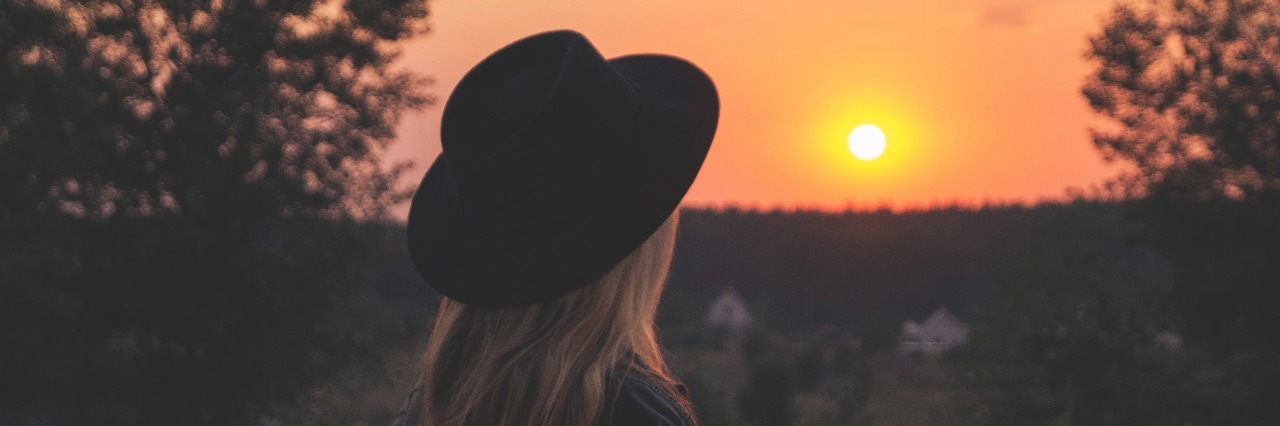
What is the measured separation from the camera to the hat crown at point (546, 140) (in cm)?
209

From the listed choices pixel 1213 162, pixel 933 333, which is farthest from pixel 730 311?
pixel 1213 162

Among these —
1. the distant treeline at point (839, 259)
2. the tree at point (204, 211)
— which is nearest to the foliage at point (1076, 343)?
the tree at point (204, 211)

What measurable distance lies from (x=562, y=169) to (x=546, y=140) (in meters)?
0.06

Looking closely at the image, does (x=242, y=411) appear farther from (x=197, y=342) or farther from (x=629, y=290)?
(x=629, y=290)

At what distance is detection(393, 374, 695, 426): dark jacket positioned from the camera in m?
2.05

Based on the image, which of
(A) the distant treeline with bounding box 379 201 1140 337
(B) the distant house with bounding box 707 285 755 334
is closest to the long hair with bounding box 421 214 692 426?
(B) the distant house with bounding box 707 285 755 334

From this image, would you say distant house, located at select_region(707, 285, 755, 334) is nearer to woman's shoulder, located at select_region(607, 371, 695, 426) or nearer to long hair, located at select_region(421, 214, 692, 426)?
long hair, located at select_region(421, 214, 692, 426)

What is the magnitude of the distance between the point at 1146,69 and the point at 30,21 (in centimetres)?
1945

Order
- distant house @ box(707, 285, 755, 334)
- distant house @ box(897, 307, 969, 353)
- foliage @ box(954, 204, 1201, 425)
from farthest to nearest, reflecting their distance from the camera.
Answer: distant house @ box(707, 285, 755, 334) → distant house @ box(897, 307, 969, 353) → foliage @ box(954, 204, 1201, 425)

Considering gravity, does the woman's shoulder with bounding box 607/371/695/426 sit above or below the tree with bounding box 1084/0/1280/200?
below

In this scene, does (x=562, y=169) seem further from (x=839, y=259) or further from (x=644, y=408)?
(x=839, y=259)

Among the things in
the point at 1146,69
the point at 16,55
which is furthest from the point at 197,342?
the point at 1146,69

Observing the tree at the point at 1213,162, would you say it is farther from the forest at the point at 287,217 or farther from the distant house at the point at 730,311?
the distant house at the point at 730,311

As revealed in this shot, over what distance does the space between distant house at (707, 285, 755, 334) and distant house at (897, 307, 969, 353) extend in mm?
7980
